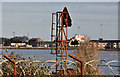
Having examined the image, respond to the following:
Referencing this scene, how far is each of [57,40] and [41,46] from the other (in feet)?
492

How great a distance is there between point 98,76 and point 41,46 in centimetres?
15457

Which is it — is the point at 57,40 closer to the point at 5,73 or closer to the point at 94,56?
the point at 94,56

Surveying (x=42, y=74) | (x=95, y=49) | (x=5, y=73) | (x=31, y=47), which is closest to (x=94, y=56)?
(x=95, y=49)

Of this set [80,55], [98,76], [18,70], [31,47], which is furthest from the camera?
[31,47]

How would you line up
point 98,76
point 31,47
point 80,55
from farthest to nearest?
1. point 31,47
2. point 80,55
3. point 98,76

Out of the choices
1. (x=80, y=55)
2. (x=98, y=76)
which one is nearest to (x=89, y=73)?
(x=98, y=76)

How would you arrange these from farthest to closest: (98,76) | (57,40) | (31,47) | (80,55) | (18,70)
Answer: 1. (31,47)
2. (57,40)
3. (80,55)
4. (18,70)
5. (98,76)

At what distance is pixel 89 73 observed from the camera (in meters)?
17.0

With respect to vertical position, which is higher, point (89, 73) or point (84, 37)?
point (84, 37)

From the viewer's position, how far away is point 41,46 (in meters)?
170

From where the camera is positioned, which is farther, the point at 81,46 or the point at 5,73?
the point at 81,46

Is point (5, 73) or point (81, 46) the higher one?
point (81, 46)

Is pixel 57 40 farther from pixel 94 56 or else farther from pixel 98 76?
pixel 98 76

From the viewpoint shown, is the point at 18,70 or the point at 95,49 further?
the point at 95,49
